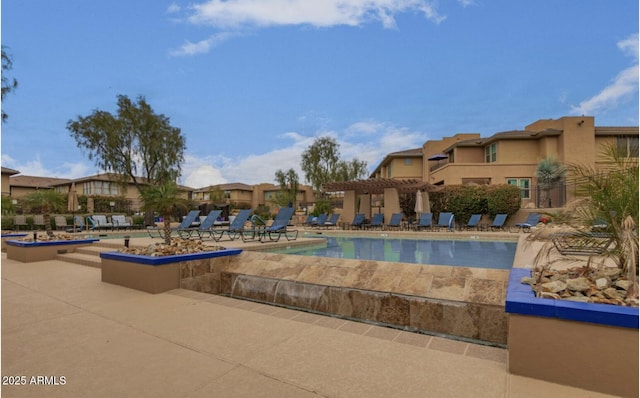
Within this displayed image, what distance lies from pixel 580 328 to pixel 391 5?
1445 centimetres

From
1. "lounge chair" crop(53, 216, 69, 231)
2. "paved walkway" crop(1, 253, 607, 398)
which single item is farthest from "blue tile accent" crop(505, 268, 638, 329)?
"lounge chair" crop(53, 216, 69, 231)

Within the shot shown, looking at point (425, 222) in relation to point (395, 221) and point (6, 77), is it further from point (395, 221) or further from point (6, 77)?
point (6, 77)

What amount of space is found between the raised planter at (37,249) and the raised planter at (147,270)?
4277 mm

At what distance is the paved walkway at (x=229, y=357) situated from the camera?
2180mm

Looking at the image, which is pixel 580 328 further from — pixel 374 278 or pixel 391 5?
pixel 391 5

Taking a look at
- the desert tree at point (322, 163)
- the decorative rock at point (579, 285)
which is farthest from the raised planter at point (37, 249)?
the desert tree at point (322, 163)

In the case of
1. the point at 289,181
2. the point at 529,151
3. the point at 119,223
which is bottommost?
the point at 119,223

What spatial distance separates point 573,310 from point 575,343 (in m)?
0.22

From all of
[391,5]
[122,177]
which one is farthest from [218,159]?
[391,5]

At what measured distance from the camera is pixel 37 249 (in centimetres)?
847

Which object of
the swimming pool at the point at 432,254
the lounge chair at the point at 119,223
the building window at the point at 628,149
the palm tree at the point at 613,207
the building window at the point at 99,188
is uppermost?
the building window at the point at 99,188

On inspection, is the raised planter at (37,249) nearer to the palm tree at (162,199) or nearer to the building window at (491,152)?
the palm tree at (162,199)

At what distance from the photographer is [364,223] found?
765 inches

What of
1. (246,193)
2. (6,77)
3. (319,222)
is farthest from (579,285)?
(246,193)
